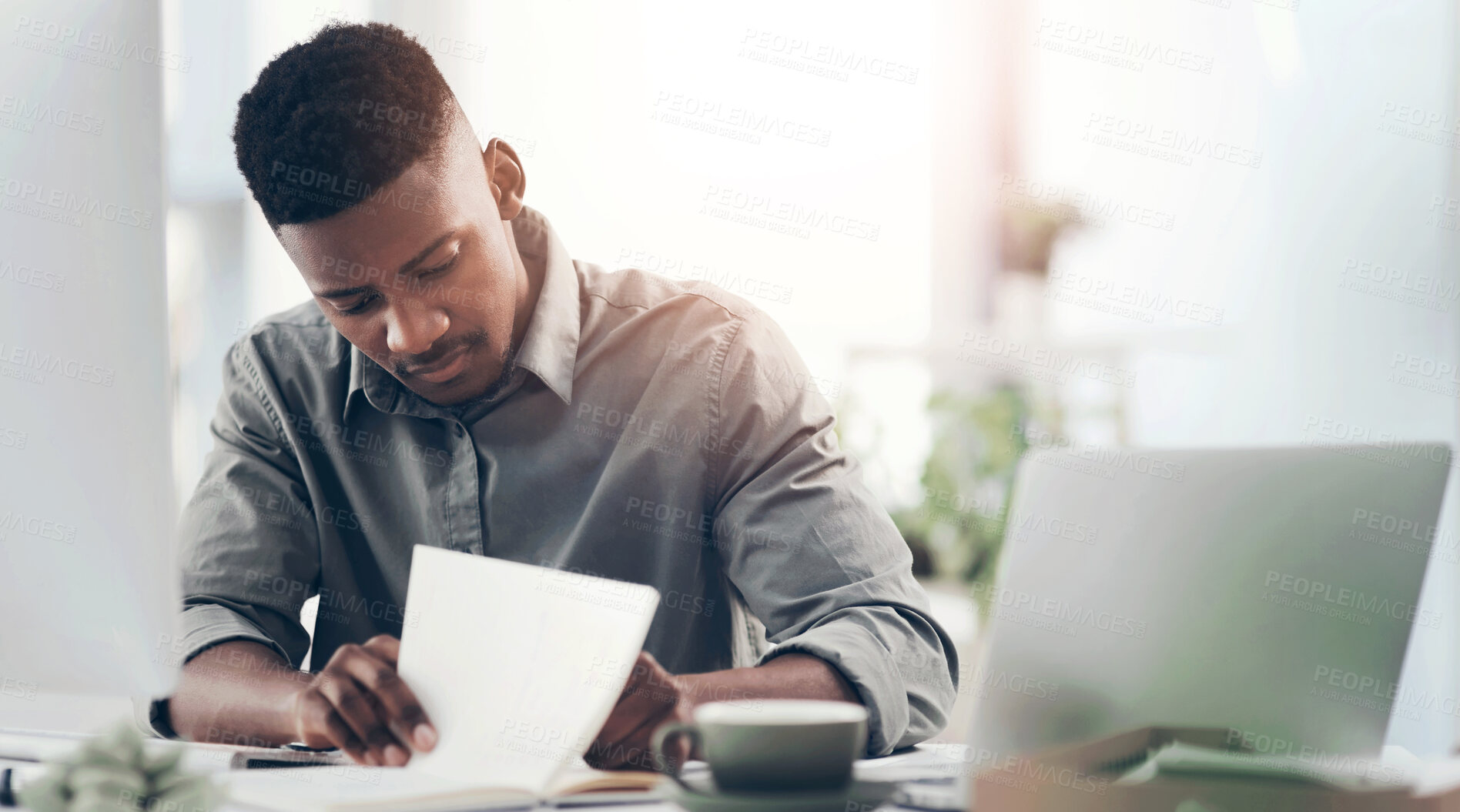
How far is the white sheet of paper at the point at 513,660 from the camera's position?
0.65m

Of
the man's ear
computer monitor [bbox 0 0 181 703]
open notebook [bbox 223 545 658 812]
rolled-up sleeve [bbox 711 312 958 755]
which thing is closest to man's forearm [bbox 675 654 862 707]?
rolled-up sleeve [bbox 711 312 958 755]

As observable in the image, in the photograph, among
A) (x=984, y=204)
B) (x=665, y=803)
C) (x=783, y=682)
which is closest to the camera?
(x=665, y=803)

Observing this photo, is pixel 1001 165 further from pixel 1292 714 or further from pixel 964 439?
pixel 1292 714

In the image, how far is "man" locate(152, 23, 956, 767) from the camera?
3.45ft

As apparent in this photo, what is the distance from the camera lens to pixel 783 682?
90cm

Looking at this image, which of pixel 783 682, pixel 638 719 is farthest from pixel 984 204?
pixel 638 719

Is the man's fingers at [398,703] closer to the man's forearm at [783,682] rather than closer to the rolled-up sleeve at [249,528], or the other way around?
the man's forearm at [783,682]

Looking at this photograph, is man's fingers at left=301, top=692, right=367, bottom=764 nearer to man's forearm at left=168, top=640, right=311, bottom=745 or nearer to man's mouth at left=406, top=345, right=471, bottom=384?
man's forearm at left=168, top=640, right=311, bottom=745

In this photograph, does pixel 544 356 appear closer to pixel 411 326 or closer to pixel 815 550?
pixel 411 326

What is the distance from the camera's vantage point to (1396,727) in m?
1.81

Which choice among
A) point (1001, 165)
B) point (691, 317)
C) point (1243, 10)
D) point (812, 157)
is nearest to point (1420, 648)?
point (691, 317)

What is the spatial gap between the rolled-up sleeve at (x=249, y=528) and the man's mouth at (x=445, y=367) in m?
0.24

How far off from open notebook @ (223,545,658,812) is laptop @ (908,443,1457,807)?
0.22 metres

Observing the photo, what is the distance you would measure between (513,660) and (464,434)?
58 centimetres
